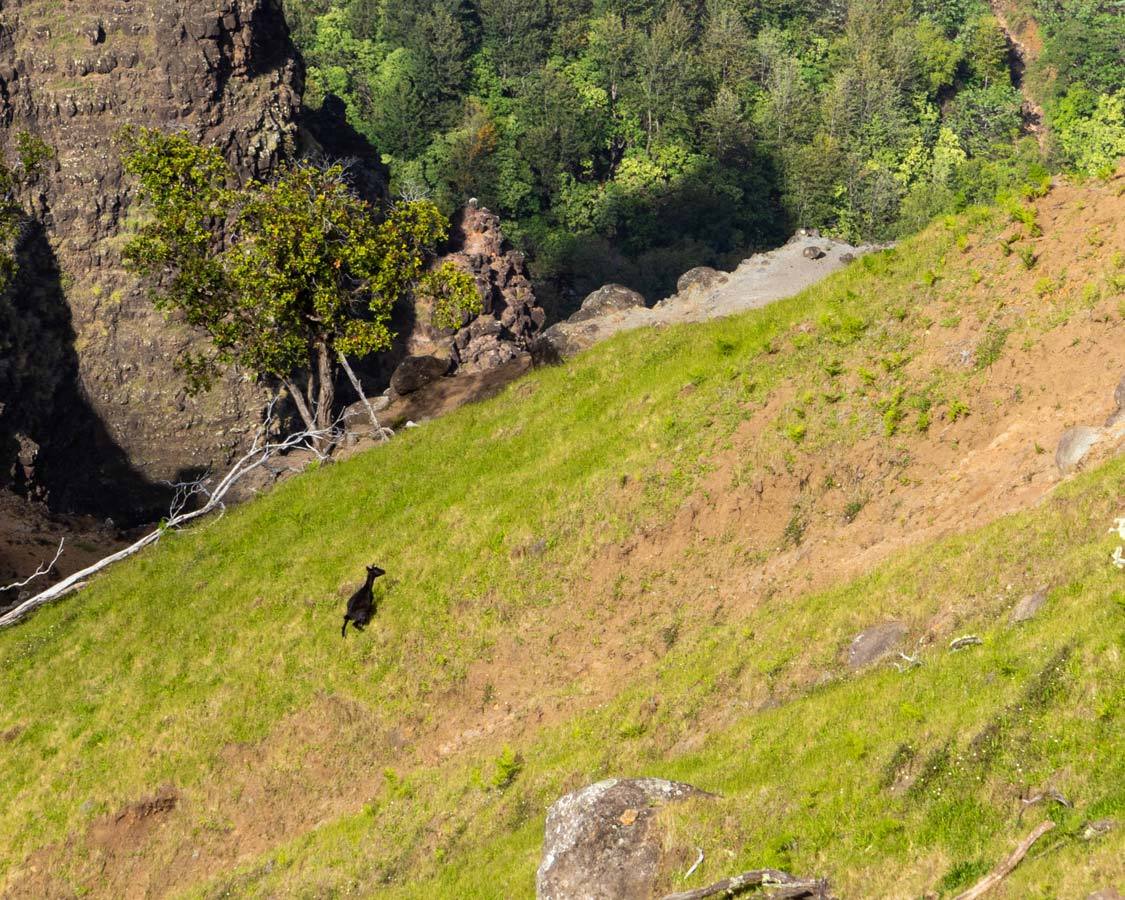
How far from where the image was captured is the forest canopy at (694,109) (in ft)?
408

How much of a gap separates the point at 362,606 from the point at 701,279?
1179 inches

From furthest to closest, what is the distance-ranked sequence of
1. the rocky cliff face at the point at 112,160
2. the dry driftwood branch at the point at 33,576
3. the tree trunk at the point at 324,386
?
the rocky cliff face at the point at 112,160 → the tree trunk at the point at 324,386 → the dry driftwood branch at the point at 33,576

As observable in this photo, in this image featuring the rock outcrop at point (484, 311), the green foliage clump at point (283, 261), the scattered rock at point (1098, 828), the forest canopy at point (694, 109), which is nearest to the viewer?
the scattered rock at point (1098, 828)

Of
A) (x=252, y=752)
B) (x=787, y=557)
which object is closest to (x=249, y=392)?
(x=252, y=752)

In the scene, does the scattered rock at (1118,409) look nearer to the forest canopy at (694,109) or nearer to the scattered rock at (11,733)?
the scattered rock at (11,733)

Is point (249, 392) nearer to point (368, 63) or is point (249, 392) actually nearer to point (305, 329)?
point (305, 329)

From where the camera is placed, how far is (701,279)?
5288cm

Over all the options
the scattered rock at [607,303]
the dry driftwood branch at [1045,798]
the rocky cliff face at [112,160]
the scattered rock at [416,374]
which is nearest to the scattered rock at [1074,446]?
the dry driftwood branch at [1045,798]

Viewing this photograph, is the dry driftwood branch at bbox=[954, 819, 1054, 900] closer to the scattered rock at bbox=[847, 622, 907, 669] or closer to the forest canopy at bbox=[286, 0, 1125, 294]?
the scattered rock at bbox=[847, 622, 907, 669]


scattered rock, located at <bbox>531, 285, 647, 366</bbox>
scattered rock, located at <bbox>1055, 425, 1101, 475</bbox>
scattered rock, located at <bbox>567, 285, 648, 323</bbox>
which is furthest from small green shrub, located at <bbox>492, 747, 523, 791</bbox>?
scattered rock, located at <bbox>567, 285, 648, 323</bbox>

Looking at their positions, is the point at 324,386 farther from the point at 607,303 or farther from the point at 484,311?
the point at 484,311

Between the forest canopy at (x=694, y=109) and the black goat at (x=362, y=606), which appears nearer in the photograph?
the black goat at (x=362, y=606)

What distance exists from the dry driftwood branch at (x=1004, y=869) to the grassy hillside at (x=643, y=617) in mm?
1227

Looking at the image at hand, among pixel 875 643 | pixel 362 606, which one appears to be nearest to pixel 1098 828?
pixel 875 643
